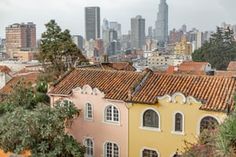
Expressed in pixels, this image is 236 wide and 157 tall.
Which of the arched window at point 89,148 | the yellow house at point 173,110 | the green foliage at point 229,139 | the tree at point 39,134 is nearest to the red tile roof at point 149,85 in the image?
the yellow house at point 173,110

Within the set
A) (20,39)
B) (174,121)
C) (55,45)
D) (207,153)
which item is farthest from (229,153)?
(20,39)

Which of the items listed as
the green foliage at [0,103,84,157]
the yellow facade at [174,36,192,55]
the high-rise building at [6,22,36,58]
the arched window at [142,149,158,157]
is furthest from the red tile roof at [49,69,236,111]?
the high-rise building at [6,22,36,58]

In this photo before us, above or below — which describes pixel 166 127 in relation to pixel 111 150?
above

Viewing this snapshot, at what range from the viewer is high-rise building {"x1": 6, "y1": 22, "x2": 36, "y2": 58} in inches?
7274

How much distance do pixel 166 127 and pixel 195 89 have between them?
2.72m

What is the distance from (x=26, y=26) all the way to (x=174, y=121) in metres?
171

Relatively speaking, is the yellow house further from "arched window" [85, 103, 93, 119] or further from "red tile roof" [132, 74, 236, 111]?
"arched window" [85, 103, 93, 119]

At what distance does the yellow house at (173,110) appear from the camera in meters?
22.9

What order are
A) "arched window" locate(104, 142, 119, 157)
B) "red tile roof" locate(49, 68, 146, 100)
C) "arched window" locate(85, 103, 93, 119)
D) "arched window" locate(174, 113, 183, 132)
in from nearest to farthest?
"arched window" locate(174, 113, 183, 132) → "red tile roof" locate(49, 68, 146, 100) → "arched window" locate(104, 142, 119, 157) → "arched window" locate(85, 103, 93, 119)

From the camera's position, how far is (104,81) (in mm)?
27047

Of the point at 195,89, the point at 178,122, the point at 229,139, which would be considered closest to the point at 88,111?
the point at 178,122

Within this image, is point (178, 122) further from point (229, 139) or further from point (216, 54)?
point (216, 54)

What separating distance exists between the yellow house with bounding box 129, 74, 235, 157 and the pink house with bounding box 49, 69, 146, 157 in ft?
2.30

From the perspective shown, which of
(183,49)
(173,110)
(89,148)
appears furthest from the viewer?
(183,49)
